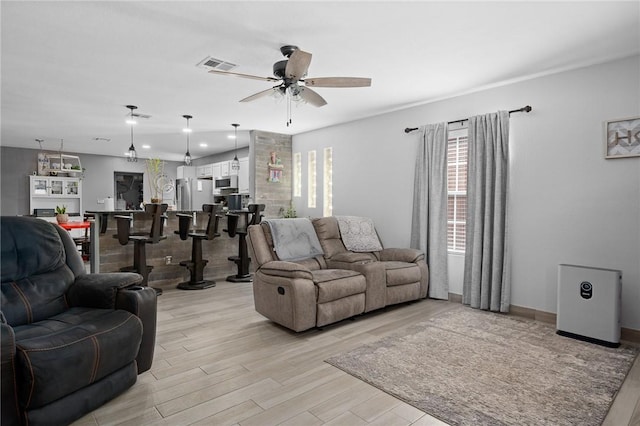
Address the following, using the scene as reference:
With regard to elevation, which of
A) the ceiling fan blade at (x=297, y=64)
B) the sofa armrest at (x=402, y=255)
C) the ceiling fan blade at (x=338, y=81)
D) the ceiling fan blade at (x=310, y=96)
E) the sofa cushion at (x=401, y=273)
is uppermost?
the ceiling fan blade at (x=297, y=64)

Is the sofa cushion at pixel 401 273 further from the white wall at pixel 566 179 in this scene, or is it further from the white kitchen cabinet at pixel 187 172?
the white kitchen cabinet at pixel 187 172

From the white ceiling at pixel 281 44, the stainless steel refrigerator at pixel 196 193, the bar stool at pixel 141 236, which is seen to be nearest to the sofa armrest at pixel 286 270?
the bar stool at pixel 141 236

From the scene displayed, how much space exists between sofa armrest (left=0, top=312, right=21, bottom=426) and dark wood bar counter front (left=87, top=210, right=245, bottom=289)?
3311 mm

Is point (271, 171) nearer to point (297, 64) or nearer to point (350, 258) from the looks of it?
point (350, 258)

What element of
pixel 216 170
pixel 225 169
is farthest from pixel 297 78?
pixel 216 170

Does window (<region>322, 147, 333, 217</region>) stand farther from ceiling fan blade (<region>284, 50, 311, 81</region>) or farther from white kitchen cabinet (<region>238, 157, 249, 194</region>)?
ceiling fan blade (<region>284, 50, 311, 81</region>)

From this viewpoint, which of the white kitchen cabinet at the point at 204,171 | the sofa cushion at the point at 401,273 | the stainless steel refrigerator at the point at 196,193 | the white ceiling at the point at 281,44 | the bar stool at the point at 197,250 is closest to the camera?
the white ceiling at the point at 281,44

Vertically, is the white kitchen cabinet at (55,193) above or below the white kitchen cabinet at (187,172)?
below

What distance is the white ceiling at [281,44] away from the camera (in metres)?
2.54

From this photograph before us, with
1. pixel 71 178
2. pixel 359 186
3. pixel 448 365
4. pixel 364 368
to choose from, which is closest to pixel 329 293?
pixel 364 368

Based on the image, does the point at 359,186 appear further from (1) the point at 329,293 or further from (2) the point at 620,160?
(2) the point at 620,160

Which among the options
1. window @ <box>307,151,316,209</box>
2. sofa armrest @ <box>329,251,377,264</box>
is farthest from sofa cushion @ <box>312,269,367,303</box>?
window @ <box>307,151,316,209</box>

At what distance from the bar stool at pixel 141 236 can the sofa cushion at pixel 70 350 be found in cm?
229

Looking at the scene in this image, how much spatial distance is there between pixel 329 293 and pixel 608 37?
3259 millimetres
